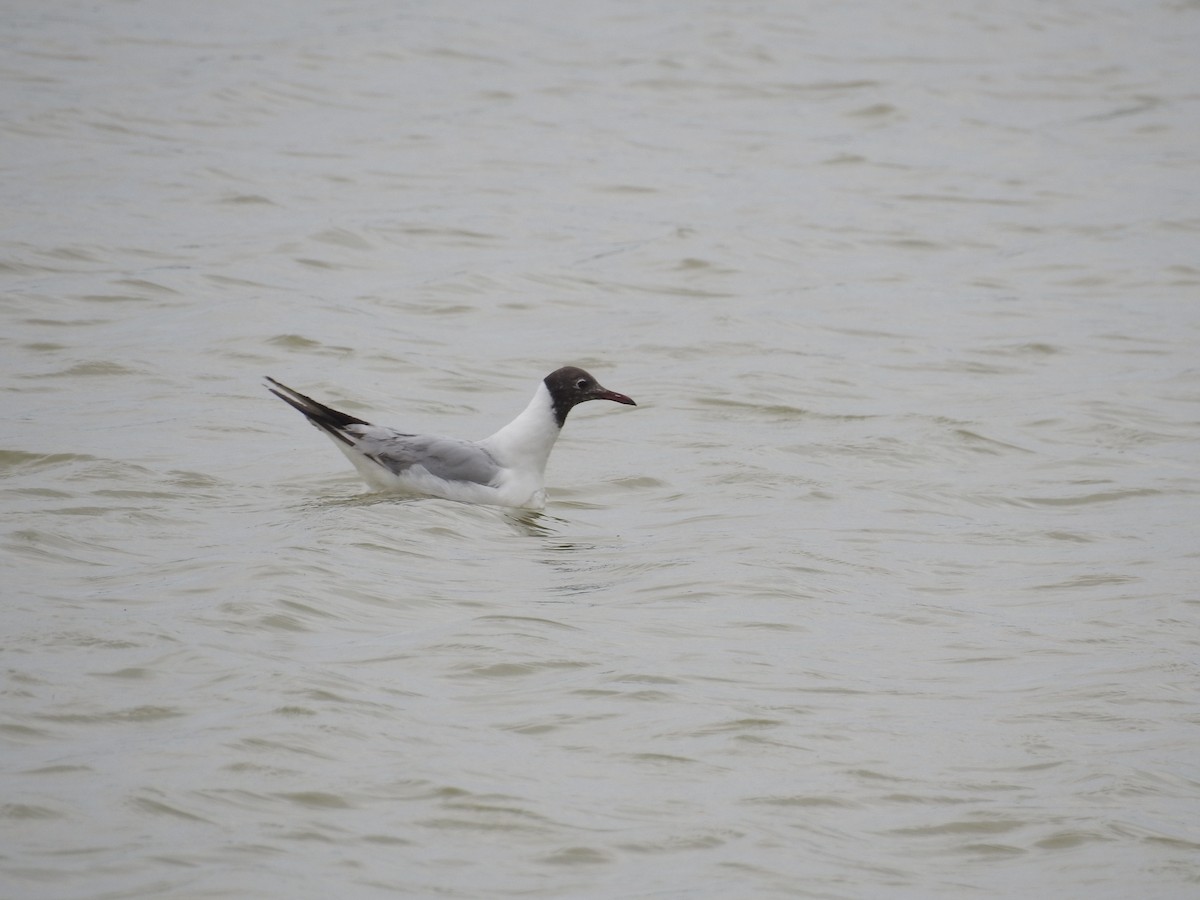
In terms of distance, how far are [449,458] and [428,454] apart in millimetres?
140

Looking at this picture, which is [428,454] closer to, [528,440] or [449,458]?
[449,458]

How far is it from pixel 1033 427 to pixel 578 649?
210 inches

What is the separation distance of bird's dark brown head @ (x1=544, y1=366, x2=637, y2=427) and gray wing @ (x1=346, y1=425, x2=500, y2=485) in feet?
2.01

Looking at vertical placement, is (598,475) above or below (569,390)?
below

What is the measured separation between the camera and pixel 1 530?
25.5 feet

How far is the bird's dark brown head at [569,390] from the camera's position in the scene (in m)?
9.78

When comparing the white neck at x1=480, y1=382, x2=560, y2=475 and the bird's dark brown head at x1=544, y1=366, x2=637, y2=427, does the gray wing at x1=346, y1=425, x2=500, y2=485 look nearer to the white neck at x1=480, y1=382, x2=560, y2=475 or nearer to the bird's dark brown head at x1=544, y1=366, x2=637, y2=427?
the white neck at x1=480, y1=382, x2=560, y2=475

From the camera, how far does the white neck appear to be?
9453mm

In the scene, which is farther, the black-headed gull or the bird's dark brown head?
the bird's dark brown head

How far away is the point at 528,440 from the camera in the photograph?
31.2 feet

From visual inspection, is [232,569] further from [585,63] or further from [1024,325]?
[585,63]

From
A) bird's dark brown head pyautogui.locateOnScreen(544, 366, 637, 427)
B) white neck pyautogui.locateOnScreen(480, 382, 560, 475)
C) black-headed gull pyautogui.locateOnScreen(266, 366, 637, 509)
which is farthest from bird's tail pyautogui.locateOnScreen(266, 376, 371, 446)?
bird's dark brown head pyautogui.locateOnScreen(544, 366, 637, 427)

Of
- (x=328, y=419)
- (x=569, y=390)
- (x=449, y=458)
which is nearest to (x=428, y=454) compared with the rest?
(x=449, y=458)

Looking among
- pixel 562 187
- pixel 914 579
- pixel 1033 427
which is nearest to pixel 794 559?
pixel 914 579
